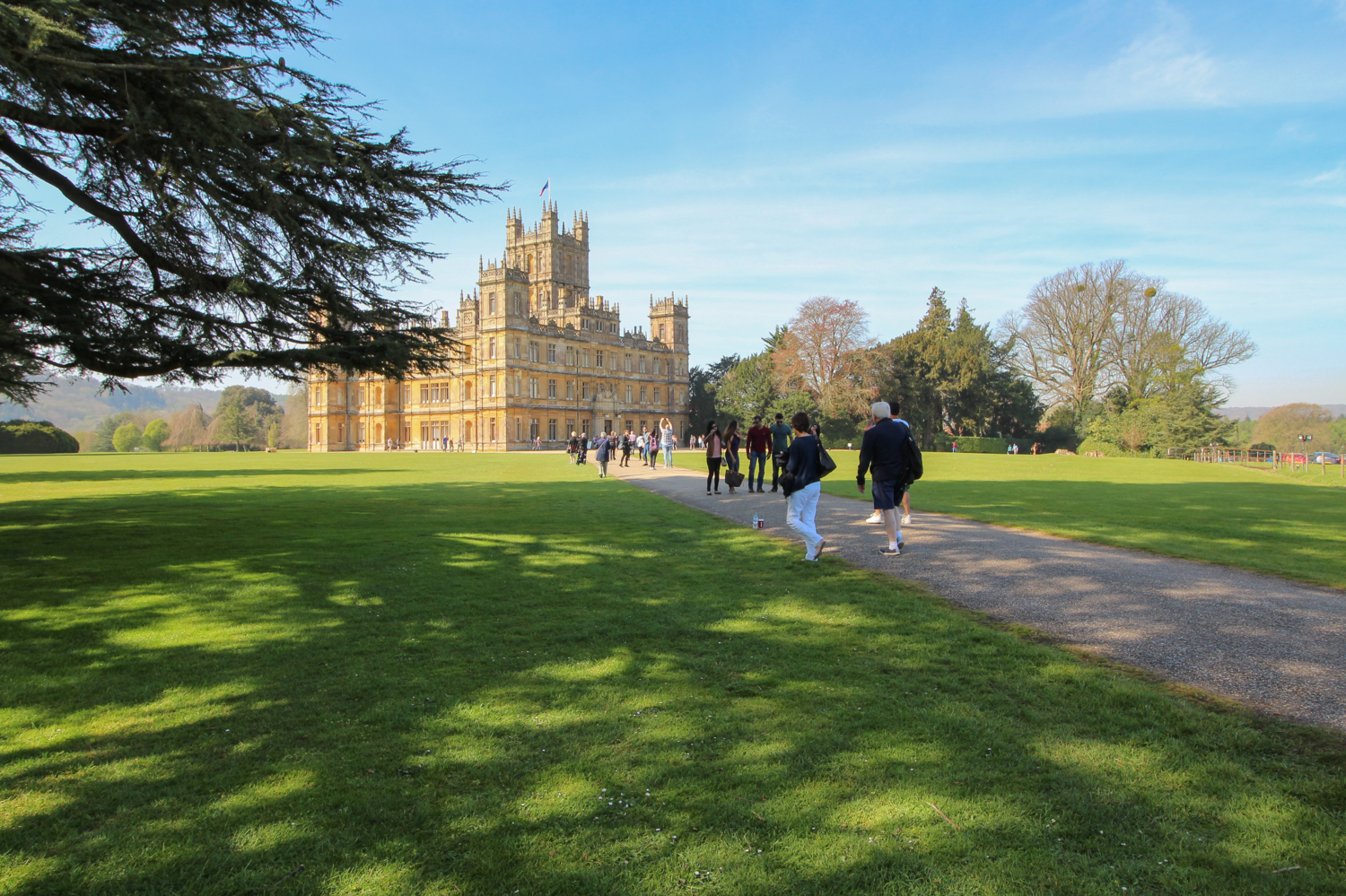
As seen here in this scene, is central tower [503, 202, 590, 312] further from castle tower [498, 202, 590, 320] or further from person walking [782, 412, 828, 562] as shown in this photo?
person walking [782, 412, 828, 562]

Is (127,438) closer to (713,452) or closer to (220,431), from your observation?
(220,431)

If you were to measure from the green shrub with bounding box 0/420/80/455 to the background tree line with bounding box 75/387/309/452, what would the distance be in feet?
71.6

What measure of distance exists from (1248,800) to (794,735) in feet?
5.91

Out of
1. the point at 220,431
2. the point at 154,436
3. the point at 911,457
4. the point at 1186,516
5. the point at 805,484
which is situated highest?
the point at 220,431

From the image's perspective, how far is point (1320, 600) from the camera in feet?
20.5

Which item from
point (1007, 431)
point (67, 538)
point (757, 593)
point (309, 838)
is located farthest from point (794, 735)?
point (1007, 431)

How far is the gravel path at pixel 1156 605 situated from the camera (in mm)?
4395

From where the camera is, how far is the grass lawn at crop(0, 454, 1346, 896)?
261 cm

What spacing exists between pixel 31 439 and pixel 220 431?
103 feet

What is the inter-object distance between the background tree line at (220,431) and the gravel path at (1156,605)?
7813cm

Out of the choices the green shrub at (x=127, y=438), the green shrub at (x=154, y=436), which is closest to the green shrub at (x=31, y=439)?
the green shrub at (x=154, y=436)

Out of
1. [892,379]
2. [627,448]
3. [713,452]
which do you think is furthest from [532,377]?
[713,452]

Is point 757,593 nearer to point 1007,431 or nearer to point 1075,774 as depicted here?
point 1075,774

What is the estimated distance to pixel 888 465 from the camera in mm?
8406
